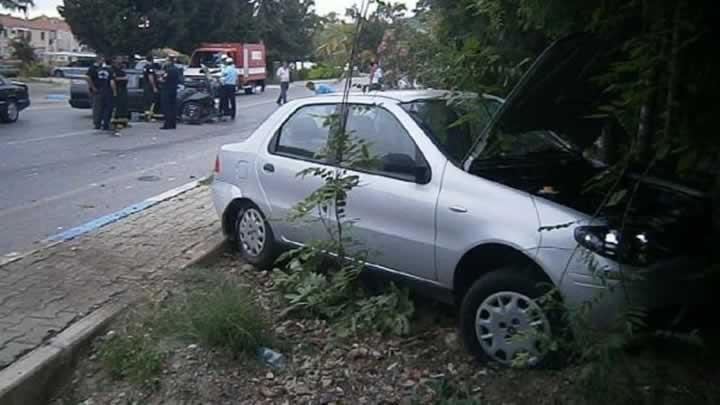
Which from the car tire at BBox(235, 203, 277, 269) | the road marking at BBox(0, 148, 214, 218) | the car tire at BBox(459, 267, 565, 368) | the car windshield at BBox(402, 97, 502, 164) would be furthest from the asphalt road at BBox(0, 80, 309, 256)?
the car tire at BBox(459, 267, 565, 368)

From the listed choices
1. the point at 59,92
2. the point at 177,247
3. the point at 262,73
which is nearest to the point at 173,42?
the point at 262,73

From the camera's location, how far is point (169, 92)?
19.6 m

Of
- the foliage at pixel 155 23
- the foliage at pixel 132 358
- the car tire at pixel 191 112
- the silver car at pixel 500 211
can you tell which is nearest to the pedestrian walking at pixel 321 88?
the silver car at pixel 500 211

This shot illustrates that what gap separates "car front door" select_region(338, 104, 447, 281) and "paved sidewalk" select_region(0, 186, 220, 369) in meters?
1.92

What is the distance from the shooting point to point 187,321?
4.85 m

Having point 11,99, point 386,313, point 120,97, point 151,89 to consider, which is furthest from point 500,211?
point 151,89

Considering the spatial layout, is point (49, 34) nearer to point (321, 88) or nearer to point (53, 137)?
point (53, 137)

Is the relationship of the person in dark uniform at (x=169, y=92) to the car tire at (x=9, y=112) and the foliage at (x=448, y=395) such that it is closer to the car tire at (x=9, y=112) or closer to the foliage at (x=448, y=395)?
the car tire at (x=9, y=112)

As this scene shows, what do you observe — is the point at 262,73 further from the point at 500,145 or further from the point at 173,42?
the point at 500,145

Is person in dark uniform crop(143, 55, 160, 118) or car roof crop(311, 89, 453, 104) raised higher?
car roof crop(311, 89, 453, 104)

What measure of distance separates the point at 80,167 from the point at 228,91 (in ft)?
35.6

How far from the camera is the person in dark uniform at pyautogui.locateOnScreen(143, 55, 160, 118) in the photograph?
20906 mm

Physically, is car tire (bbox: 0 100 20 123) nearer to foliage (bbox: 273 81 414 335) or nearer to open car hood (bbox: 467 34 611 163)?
foliage (bbox: 273 81 414 335)

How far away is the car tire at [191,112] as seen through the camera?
21.5 metres
